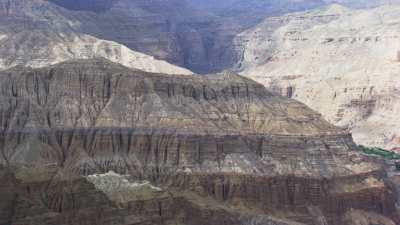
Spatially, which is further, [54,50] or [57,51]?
[54,50]

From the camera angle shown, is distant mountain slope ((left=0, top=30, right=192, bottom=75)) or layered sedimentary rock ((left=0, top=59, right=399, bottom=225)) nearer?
layered sedimentary rock ((left=0, top=59, right=399, bottom=225))

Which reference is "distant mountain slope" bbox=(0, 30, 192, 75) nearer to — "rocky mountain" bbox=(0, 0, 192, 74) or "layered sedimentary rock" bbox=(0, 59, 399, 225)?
"rocky mountain" bbox=(0, 0, 192, 74)

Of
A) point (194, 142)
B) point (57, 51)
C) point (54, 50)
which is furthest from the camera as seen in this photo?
point (54, 50)

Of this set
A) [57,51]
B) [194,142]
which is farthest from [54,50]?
[194,142]

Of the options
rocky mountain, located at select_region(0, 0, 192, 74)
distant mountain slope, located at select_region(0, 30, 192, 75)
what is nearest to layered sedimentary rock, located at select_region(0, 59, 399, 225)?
distant mountain slope, located at select_region(0, 30, 192, 75)

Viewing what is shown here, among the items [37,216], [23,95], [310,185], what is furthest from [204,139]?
[37,216]

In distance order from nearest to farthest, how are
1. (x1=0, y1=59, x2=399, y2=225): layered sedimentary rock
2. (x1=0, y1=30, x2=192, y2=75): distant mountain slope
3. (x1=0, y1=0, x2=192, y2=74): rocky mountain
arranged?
1. (x1=0, y1=59, x2=399, y2=225): layered sedimentary rock
2. (x1=0, y1=30, x2=192, y2=75): distant mountain slope
3. (x1=0, y1=0, x2=192, y2=74): rocky mountain

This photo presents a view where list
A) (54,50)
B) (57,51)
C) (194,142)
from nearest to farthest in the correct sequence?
(194,142)
(57,51)
(54,50)

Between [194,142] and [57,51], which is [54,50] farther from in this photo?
[194,142]

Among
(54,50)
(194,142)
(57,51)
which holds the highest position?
(54,50)
